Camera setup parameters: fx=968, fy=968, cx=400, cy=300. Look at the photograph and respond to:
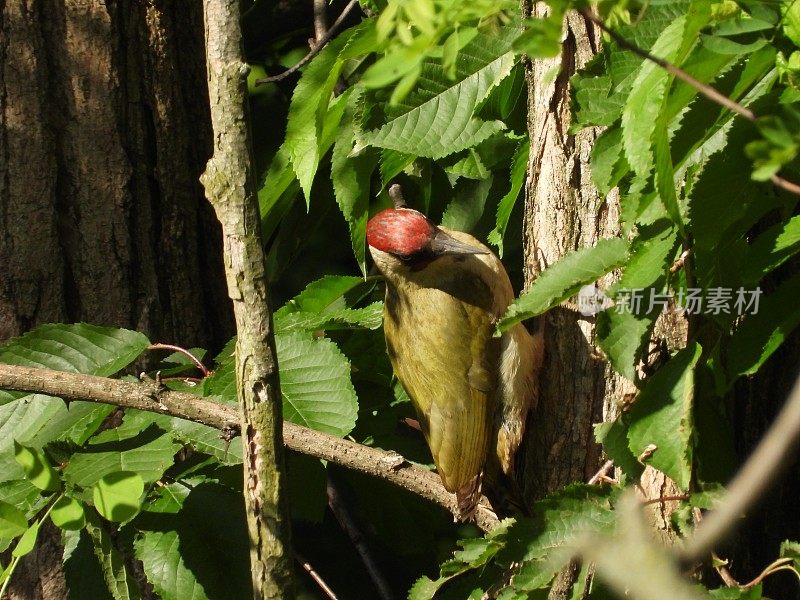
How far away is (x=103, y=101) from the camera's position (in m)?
3.48

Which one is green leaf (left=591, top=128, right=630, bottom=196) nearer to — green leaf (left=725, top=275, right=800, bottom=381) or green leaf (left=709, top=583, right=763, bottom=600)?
green leaf (left=725, top=275, right=800, bottom=381)

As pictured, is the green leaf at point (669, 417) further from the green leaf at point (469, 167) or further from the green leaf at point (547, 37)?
the green leaf at point (469, 167)

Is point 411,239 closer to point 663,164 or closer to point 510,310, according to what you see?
point 510,310

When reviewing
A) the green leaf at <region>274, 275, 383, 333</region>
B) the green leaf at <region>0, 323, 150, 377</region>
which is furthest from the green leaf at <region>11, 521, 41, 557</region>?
the green leaf at <region>274, 275, 383, 333</region>

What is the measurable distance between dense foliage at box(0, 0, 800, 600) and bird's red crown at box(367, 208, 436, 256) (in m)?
0.14

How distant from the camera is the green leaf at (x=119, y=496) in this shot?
1997mm

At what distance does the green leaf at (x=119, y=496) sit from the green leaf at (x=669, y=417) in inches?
41.1

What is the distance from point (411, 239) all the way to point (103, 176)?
3.70ft

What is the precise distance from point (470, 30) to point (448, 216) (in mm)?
2195

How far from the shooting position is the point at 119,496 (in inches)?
79.0

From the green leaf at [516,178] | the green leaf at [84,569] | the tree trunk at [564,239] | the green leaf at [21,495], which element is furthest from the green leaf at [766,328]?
the green leaf at [84,569]

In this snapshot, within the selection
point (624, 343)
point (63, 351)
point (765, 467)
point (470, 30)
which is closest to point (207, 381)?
point (63, 351)

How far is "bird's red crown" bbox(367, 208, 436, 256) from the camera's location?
3477mm

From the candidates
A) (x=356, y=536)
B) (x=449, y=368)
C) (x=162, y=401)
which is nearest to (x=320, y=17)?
(x=449, y=368)
